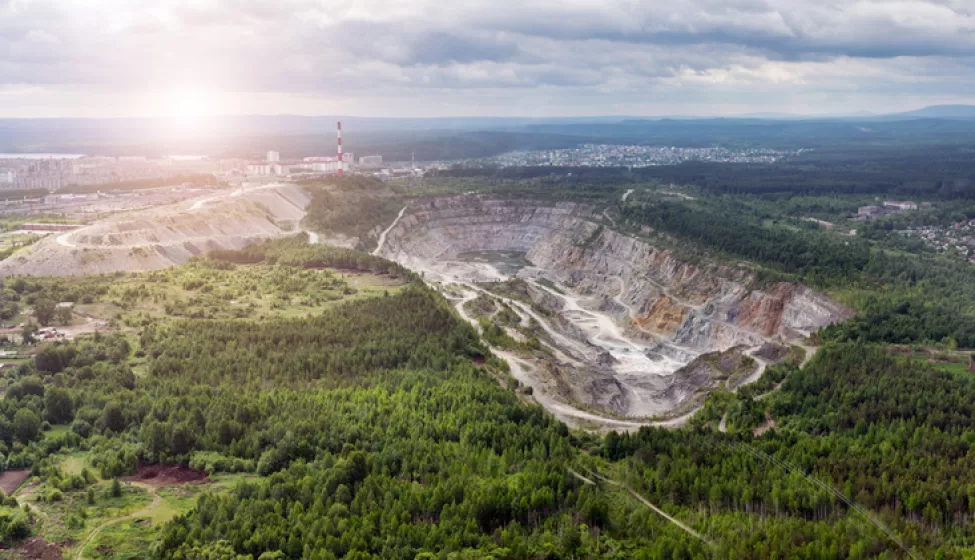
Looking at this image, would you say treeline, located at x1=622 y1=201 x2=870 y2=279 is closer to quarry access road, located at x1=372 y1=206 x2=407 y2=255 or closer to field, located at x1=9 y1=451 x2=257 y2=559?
quarry access road, located at x1=372 y1=206 x2=407 y2=255

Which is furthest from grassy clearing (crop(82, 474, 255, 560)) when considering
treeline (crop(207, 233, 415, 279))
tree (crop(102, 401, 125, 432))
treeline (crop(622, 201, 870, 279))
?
treeline (crop(622, 201, 870, 279))

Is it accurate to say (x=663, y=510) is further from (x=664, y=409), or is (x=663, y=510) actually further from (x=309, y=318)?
(x=309, y=318)

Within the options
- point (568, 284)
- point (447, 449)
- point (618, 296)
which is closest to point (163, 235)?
point (568, 284)

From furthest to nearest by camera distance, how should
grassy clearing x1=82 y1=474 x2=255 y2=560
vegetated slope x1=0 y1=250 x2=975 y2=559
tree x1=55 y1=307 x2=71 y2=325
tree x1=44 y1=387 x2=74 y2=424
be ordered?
tree x1=55 y1=307 x2=71 y2=325
tree x1=44 y1=387 x2=74 y2=424
vegetated slope x1=0 y1=250 x2=975 y2=559
grassy clearing x1=82 y1=474 x2=255 y2=560

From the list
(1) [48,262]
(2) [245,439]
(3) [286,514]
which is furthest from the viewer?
(1) [48,262]

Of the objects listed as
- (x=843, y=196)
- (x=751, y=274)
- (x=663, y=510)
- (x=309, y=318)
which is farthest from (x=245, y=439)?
(x=843, y=196)

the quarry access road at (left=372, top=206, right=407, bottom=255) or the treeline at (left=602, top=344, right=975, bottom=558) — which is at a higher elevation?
the quarry access road at (left=372, top=206, right=407, bottom=255)
